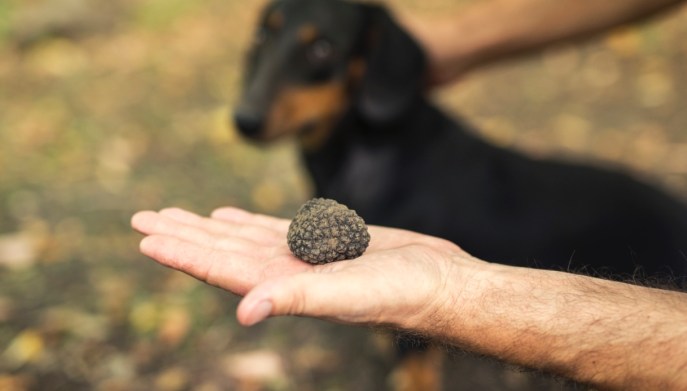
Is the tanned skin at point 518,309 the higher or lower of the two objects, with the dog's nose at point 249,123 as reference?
lower

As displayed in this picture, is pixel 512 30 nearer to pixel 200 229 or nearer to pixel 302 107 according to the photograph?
pixel 302 107

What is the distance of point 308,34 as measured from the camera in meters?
3.34

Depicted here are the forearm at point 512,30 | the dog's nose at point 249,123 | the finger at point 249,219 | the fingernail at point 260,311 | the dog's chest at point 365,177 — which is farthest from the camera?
the forearm at point 512,30


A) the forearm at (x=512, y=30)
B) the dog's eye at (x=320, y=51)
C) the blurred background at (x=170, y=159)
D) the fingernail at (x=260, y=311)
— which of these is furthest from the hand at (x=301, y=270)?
the forearm at (x=512, y=30)

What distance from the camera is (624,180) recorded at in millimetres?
3270

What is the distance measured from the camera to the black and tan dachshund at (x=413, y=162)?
313 cm

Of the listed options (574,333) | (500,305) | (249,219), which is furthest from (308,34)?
(574,333)

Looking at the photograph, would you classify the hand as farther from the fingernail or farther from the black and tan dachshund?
the black and tan dachshund

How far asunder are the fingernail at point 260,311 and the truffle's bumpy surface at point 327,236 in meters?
0.46

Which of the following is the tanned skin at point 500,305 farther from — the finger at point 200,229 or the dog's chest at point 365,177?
the dog's chest at point 365,177

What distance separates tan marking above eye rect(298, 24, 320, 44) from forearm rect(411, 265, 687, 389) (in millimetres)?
1861

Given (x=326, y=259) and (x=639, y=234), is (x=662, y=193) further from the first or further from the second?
(x=326, y=259)

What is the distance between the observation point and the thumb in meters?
1.47

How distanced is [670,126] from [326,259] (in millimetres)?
4613
